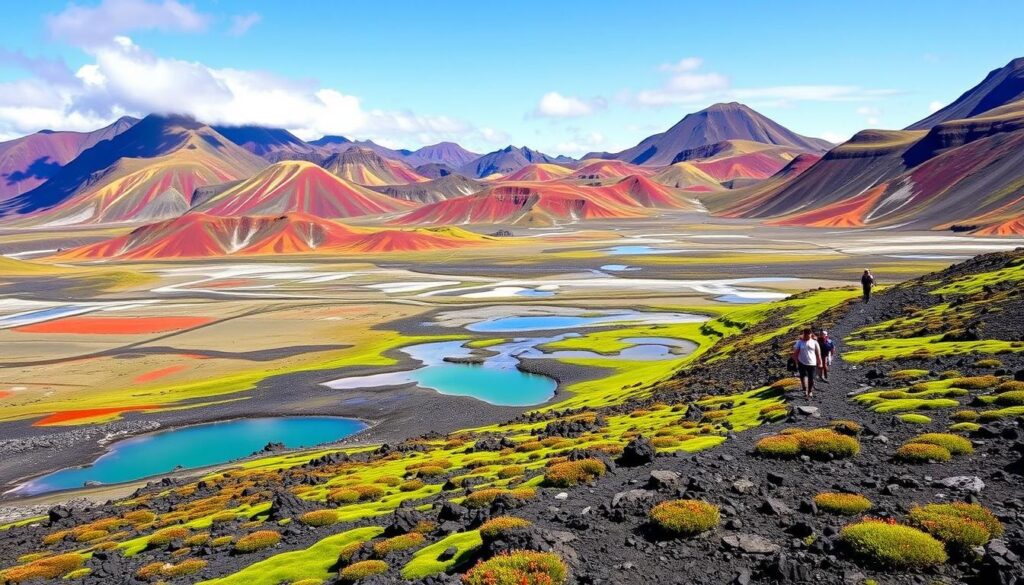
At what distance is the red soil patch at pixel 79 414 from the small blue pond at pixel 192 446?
9.07 meters

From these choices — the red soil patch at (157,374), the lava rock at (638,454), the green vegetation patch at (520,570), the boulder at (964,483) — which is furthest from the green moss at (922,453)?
the red soil patch at (157,374)

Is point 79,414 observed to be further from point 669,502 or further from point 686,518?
point 686,518

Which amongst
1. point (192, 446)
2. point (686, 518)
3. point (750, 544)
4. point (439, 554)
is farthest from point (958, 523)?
point (192, 446)

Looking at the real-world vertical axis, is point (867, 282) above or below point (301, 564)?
above

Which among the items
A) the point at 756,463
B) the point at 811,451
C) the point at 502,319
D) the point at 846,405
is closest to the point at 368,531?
the point at 756,463

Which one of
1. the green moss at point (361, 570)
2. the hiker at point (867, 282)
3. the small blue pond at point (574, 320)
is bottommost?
the small blue pond at point (574, 320)

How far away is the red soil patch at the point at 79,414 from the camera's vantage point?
2442 inches

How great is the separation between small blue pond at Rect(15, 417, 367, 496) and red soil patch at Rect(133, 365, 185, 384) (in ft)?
80.1

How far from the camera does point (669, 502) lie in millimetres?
17047

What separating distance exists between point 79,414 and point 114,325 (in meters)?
56.1

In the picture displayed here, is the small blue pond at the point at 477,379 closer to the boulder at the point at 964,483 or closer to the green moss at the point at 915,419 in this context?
the green moss at the point at 915,419

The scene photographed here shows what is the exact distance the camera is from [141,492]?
39969 millimetres

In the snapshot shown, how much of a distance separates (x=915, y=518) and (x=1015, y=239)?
20889 cm

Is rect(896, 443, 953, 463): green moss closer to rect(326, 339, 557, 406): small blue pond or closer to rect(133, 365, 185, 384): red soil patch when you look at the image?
rect(326, 339, 557, 406): small blue pond
